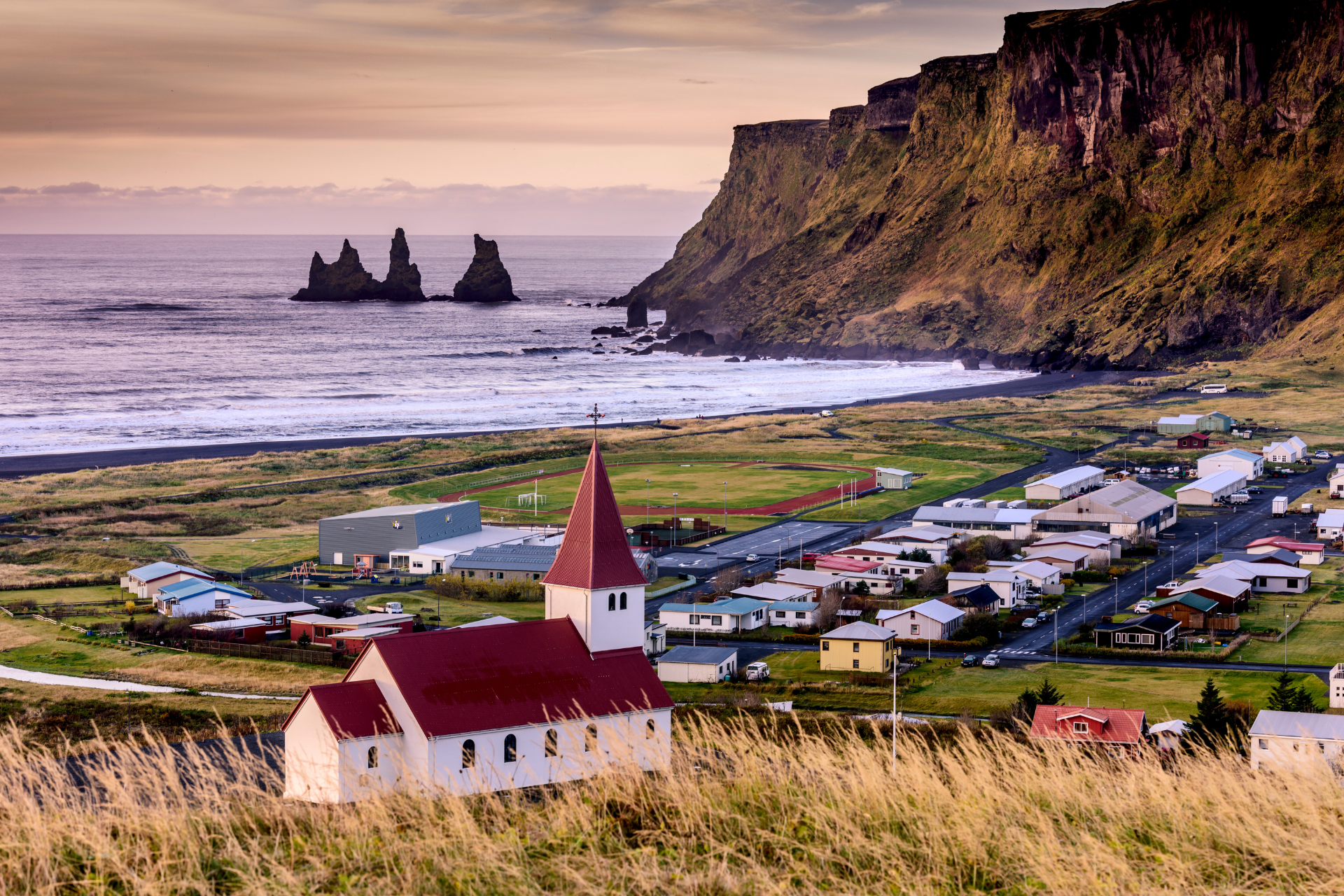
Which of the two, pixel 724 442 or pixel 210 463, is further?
pixel 724 442

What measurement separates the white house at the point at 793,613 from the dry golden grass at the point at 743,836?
137 feet

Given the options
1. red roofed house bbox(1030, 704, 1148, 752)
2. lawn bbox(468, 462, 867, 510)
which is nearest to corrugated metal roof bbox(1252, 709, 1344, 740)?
red roofed house bbox(1030, 704, 1148, 752)

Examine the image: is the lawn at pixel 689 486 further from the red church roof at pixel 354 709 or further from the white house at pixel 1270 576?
the red church roof at pixel 354 709

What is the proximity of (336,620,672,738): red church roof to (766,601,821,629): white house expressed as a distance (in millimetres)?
24287

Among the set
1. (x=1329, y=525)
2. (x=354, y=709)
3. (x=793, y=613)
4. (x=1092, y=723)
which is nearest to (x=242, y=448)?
(x=793, y=613)

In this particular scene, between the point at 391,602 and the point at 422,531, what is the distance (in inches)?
441

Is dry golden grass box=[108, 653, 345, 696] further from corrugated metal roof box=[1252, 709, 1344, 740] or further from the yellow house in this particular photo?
corrugated metal roof box=[1252, 709, 1344, 740]

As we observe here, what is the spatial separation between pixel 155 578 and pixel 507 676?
34.7m

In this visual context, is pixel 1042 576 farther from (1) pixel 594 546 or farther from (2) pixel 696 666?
(1) pixel 594 546

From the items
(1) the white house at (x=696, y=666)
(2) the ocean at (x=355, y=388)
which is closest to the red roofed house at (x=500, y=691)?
(1) the white house at (x=696, y=666)

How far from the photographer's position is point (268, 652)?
46.3 metres

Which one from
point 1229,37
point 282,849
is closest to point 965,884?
point 282,849

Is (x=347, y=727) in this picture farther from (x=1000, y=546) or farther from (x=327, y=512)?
(x=327, y=512)

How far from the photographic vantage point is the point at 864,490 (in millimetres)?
85438
